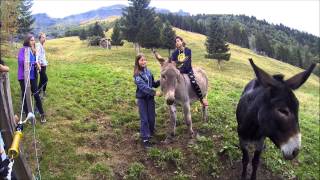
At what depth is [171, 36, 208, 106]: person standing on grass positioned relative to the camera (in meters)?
11.1

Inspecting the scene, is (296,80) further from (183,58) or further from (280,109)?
(183,58)

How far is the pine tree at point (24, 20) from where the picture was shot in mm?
61775

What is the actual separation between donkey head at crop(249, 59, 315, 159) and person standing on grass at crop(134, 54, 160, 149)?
4.09 m

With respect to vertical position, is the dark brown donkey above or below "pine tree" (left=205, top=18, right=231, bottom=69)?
above

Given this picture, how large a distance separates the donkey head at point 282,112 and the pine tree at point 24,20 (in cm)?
5703

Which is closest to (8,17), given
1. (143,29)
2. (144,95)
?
(143,29)

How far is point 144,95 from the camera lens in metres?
11.2

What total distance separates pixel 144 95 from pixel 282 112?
4.90m

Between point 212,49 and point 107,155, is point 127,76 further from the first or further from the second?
point 212,49

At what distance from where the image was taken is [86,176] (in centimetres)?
1006

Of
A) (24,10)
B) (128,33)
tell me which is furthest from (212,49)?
(24,10)

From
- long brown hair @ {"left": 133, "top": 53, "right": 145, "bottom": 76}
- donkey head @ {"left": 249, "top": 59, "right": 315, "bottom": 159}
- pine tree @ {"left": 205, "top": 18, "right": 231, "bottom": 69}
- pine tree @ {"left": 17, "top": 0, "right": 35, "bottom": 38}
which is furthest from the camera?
pine tree @ {"left": 205, "top": 18, "right": 231, "bottom": 69}

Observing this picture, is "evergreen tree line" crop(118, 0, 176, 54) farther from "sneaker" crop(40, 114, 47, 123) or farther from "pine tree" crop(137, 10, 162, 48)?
"sneaker" crop(40, 114, 47, 123)

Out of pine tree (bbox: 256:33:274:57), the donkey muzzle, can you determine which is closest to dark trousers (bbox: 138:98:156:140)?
the donkey muzzle
